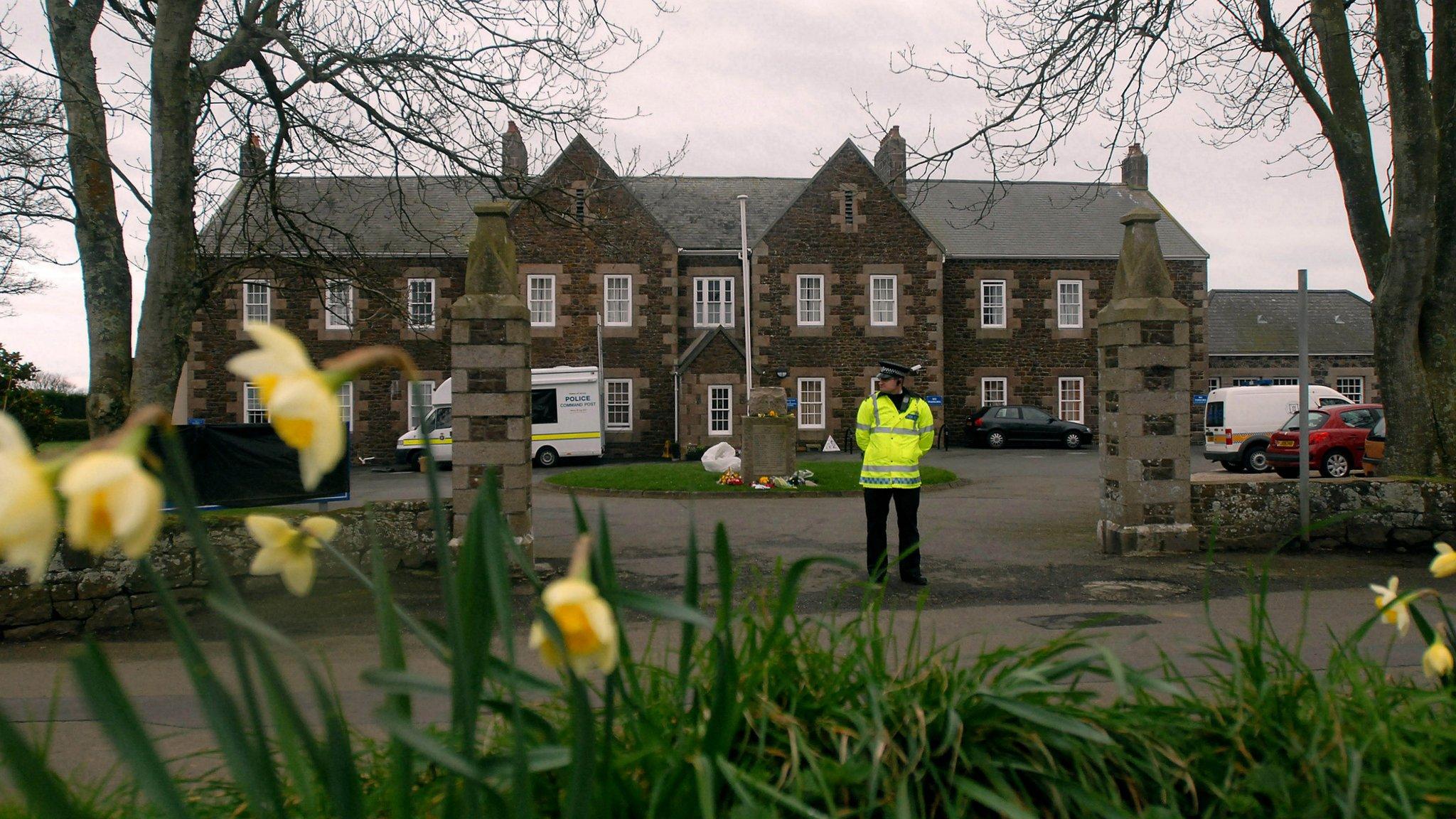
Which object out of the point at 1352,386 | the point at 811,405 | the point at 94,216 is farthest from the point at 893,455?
the point at 1352,386

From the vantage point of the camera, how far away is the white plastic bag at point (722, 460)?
19828 mm

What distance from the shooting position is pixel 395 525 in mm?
8562

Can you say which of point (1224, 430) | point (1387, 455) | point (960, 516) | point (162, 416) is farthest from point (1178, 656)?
point (1224, 430)

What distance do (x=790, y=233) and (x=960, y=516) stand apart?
19.2 meters

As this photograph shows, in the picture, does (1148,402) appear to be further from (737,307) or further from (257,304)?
(257,304)

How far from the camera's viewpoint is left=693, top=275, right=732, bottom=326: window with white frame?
32.6m

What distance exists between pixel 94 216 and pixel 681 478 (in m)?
12.1

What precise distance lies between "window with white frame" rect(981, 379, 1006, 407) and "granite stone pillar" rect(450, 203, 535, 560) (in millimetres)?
27366

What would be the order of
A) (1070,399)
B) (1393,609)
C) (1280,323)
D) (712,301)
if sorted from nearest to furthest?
(1393,609)
(712,301)
(1070,399)
(1280,323)

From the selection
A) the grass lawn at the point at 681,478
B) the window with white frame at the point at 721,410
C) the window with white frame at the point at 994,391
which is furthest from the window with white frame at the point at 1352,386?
the grass lawn at the point at 681,478

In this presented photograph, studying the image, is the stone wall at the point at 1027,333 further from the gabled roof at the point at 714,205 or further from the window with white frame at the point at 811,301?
the gabled roof at the point at 714,205

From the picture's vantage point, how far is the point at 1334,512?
961 cm

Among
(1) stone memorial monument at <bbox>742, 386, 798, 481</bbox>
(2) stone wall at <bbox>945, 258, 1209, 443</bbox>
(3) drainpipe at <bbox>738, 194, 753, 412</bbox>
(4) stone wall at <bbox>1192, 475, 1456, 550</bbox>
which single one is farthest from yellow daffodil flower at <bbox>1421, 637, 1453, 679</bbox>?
(2) stone wall at <bbox>945, 258, 1209, 443</bbox>

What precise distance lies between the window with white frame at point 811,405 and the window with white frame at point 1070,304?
921 cm
